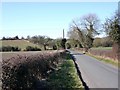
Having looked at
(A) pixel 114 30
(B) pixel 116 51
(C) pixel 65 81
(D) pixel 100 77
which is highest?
(A) pixel 114 30

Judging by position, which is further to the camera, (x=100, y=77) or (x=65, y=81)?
(x=100, y=77)

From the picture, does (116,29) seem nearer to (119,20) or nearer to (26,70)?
(119,20)

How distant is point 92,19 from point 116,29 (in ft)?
188

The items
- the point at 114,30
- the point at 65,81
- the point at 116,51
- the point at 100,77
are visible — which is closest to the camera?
the point at 65,81

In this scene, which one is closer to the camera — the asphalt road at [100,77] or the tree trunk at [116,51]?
the asphalt road at [100,77]

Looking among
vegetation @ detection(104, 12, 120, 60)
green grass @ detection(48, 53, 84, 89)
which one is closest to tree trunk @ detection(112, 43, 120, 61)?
vegetation @ detection(104, 12, 120, 60)

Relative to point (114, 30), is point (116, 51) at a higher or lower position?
lower

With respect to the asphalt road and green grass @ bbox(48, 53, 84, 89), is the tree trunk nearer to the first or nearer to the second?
the asphalt road

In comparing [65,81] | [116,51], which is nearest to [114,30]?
[116,51]

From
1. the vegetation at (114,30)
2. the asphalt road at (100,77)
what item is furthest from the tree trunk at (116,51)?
the asphalt road at (100,77)

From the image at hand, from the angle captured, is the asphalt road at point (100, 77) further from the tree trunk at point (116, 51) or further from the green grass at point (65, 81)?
the tree trunk at point (116, 51)

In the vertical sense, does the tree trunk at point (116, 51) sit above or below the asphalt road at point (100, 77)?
above

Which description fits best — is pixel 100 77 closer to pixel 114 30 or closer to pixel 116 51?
pixel 116 51

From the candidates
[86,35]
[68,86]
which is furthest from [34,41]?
[68,86]
